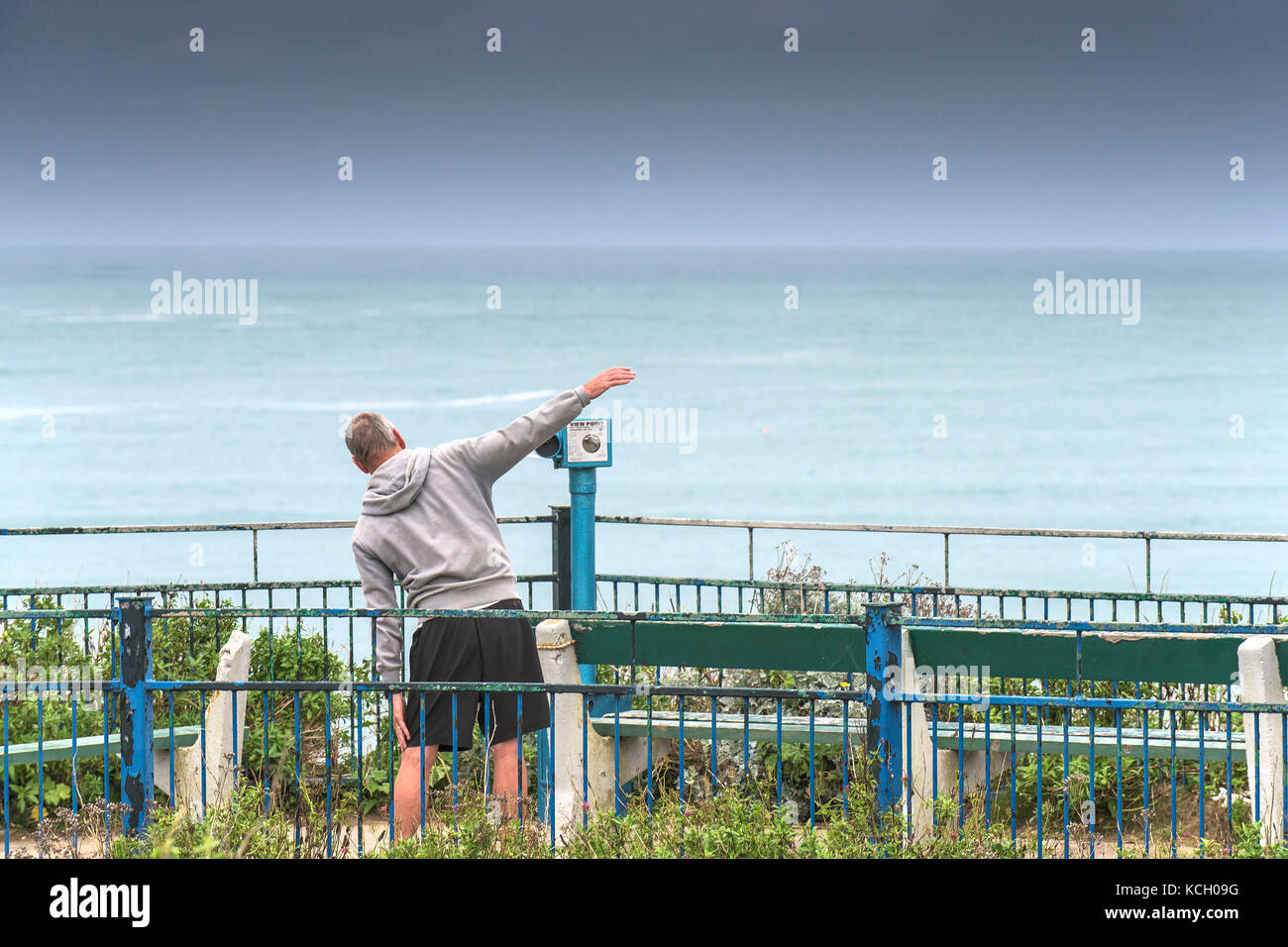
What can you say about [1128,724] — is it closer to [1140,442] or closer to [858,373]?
[1140,442]

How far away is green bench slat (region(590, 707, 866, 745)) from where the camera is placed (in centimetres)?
693

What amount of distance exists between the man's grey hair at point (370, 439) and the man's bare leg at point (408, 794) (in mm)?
1123

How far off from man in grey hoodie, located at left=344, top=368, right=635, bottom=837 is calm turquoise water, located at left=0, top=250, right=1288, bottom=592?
26.1 m

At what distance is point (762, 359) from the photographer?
92812 millimetres

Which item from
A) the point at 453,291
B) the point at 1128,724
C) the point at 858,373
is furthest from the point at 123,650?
the point at 453,291

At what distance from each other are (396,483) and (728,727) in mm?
1926

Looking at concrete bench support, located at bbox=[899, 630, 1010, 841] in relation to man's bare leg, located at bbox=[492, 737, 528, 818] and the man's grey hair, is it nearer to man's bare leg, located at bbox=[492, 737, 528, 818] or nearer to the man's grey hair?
man's bare leg, located at bbox=[492, 737, 528, 818]

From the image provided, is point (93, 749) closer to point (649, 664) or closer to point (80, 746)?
point (80, 746)

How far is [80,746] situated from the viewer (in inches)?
267

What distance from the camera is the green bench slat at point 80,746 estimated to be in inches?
264
